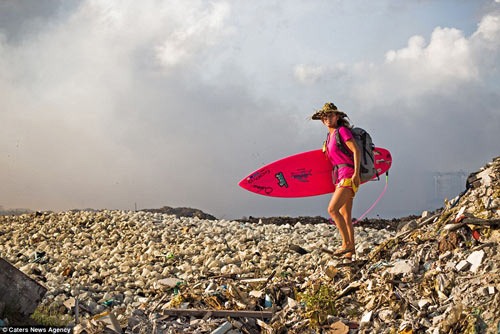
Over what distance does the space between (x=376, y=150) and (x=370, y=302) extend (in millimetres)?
3649

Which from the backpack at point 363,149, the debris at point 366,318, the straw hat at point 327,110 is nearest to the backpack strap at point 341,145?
the backpack at point 363,149

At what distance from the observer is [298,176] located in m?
7.46

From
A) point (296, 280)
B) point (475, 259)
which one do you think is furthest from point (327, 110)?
point (475, 259)

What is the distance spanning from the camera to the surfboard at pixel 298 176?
24.2 ft

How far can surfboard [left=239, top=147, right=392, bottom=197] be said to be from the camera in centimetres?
737

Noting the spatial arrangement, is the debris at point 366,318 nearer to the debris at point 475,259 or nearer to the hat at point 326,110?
the debris at point 475,259

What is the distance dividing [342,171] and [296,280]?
154cm

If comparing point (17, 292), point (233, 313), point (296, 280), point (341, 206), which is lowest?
point (233, 313)

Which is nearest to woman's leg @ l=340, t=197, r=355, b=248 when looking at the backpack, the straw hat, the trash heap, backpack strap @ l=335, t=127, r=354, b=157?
the trash heap

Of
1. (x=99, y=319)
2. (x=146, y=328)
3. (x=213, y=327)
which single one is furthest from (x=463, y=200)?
(x=99, y=319)

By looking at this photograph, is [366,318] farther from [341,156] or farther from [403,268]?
[341,156]

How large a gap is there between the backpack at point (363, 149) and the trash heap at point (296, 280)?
853 mm

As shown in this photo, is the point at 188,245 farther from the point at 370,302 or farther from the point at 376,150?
the point at 370,302

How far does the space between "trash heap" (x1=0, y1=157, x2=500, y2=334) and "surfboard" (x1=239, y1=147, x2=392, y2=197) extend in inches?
35.3
